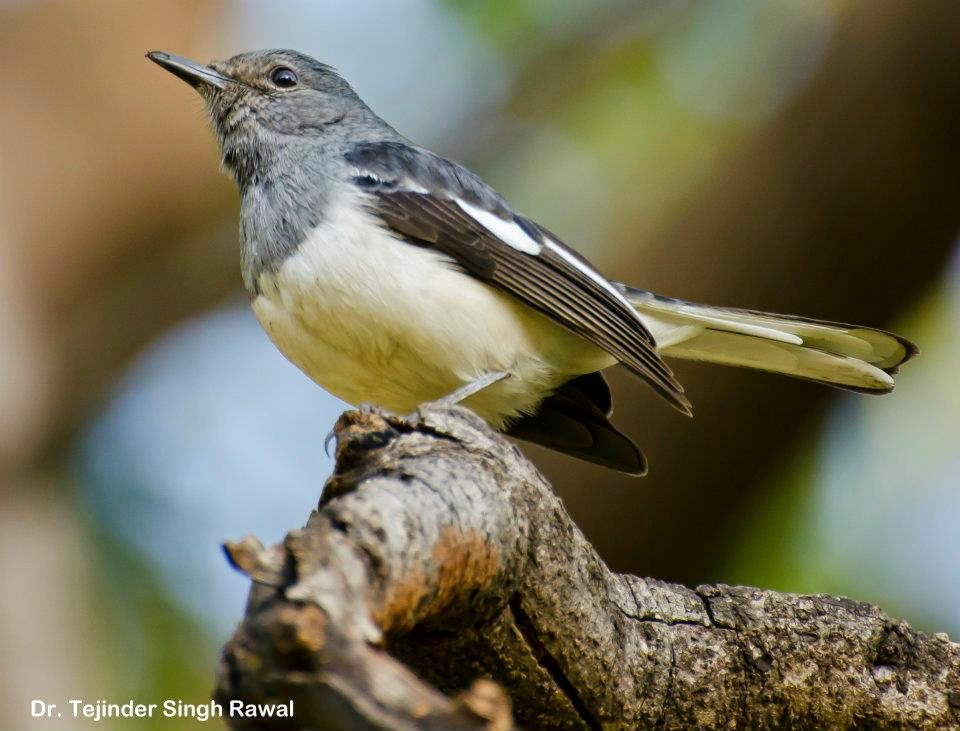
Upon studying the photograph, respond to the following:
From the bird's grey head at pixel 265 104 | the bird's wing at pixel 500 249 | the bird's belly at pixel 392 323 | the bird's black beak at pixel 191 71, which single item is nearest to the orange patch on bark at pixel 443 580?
the bird's belly at pixel 392 323

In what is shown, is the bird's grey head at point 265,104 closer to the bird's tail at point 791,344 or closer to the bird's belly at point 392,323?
the bird's belly at point 392,323

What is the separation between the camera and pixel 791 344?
156 inches

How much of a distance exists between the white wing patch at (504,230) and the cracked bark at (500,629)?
134 cm

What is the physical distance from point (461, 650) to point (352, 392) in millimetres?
1580

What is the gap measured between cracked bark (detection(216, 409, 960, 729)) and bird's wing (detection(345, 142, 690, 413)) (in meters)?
0.98

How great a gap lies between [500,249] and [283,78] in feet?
4.28

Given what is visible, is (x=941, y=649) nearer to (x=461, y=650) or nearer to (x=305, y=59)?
(x=461, y=650)

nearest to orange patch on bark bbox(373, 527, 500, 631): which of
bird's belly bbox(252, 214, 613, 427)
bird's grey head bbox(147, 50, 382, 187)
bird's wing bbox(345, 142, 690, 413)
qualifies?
bird's belly bbox(252, 214, 613, 427)

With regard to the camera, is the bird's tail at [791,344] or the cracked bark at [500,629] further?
the bird's tail at [791,344]

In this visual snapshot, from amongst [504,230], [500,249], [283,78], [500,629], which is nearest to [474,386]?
[500,249]

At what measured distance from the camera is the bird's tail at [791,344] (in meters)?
3.94

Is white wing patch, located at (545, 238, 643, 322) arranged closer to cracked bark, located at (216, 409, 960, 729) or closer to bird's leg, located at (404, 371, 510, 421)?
bird's leg, located at (404, 371, 510, 421)

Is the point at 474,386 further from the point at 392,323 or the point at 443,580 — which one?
the point at 443,580

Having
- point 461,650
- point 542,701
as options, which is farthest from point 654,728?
point 461,650
